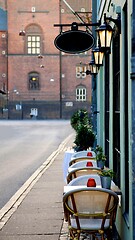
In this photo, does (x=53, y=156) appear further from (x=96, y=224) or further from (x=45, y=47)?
(x=45, y=47)

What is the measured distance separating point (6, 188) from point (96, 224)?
7276 millimetres

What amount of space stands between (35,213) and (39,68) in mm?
62853

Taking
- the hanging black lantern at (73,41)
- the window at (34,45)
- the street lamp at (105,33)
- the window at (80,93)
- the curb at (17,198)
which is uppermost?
the window at (34,45)

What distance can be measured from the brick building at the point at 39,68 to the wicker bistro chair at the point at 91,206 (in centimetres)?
6502

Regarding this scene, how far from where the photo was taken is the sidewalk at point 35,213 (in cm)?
682

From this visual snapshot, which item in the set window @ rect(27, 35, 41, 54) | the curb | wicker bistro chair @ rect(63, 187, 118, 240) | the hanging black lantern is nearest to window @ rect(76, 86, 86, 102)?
window @ rect(27, 35, 41, 54)

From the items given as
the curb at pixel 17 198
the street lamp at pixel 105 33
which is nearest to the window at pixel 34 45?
the curb at pixel 17 198

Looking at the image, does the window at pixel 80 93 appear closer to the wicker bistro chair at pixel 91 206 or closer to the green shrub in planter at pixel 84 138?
the green shrub in planter at pixel 84 138

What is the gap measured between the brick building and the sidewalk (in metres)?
57.7

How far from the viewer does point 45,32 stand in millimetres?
70125

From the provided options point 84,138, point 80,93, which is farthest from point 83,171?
point 80,93

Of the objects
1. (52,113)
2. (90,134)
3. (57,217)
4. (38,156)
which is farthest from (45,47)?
(57,217)

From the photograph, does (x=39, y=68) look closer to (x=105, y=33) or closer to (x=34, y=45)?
(x=34, y=45)

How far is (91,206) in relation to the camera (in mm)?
4797
